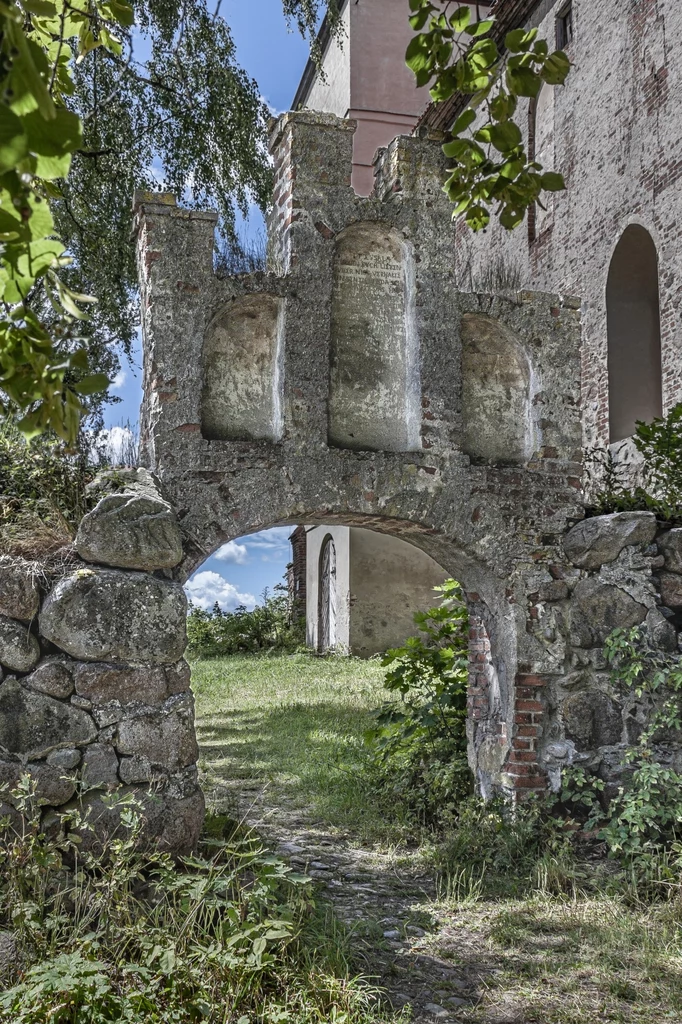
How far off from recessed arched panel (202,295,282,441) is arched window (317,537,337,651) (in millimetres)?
9882

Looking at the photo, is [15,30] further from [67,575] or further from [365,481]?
[365,481]

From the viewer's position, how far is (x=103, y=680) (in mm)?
4594

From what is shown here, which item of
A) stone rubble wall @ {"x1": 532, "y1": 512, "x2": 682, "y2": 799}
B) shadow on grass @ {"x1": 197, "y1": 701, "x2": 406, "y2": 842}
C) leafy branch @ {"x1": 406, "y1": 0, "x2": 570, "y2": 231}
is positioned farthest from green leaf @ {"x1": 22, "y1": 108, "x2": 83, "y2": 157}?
shadow on grass @ {"x1": 197, "y1": 701, "x2": 406, "y2": 842}

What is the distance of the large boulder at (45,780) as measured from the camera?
439cm

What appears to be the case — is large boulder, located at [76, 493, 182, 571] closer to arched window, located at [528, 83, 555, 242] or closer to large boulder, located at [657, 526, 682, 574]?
large boulder, located at [657, 526, 682, 574]

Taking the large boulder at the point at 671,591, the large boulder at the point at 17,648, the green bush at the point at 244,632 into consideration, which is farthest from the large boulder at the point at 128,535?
the green bush at the point at 244,632

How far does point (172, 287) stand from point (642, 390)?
7498mm

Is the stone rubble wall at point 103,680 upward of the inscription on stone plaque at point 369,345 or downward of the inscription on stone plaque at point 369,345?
downward

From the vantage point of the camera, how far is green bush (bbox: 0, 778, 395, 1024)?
124 inches

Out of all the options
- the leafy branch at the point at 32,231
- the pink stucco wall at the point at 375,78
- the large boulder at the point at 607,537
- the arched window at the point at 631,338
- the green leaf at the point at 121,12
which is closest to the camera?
the leafy branch at the point at 32,231

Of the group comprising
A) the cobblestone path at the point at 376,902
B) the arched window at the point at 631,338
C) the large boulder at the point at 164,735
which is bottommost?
the cobblestone path at the point at 376,902

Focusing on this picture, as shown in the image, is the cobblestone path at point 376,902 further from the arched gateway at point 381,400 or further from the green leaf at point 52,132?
the green leaf at point 52,132

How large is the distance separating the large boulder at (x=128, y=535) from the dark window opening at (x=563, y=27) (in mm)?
10479

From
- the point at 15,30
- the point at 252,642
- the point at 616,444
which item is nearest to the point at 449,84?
the point at 15,30
